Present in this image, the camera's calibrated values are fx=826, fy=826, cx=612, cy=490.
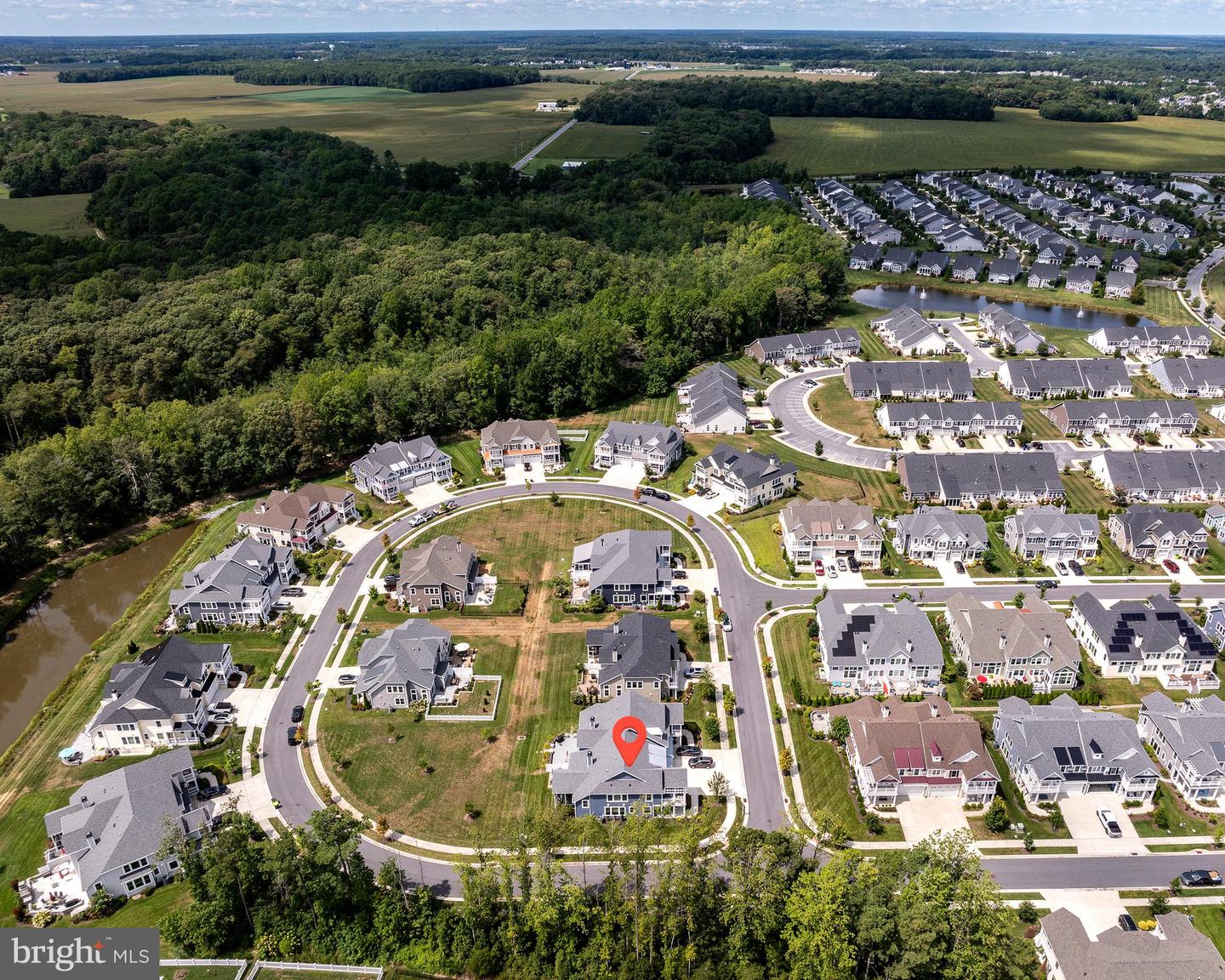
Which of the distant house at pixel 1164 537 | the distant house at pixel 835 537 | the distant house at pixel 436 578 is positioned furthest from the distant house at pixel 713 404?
the distant house at pixel 1164 537

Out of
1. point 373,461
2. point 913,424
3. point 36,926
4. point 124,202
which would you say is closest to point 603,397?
point 373,461

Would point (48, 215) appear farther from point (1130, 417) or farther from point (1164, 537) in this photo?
point (1164, 537)

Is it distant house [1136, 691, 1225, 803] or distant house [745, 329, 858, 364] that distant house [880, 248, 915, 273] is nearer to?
distant house [745, 329, 858, 364]

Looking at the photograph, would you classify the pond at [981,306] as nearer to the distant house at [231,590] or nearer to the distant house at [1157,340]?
the distant house at [1157,340]

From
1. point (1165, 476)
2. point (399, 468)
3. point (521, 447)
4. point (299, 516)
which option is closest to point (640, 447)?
point (521, 447)

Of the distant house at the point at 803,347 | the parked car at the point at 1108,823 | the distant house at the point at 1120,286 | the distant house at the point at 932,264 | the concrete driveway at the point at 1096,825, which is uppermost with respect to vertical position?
the distant house at the point at 932,264

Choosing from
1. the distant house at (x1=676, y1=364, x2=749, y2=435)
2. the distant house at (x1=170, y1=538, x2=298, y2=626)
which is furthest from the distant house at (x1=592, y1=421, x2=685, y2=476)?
the distant house at (x1=170, y1=538, x2=298, y2=626)

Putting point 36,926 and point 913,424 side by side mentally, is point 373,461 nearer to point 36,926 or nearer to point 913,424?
point 36,926
